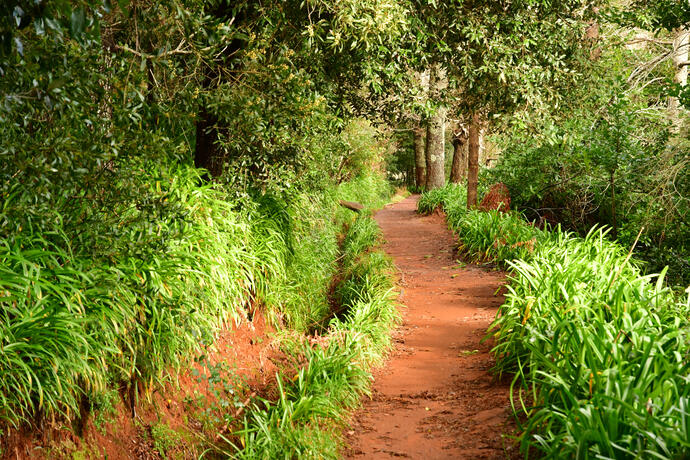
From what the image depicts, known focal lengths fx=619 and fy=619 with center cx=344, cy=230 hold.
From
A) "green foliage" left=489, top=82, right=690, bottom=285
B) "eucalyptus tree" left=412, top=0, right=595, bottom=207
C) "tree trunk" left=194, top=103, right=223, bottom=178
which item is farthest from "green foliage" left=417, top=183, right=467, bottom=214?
"tree trunk" left=194, top=103, right=223, bottom=178

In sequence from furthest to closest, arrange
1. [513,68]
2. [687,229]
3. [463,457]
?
[687,229] < [513,68] < [463,457]

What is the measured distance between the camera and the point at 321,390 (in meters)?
5.11

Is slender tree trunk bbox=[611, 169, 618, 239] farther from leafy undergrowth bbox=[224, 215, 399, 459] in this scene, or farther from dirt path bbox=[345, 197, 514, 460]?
leafy undergrowth bbox=[224, 215, 399, 459]

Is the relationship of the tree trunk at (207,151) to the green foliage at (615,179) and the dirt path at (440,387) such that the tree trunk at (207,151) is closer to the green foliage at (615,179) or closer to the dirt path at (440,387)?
the dirt path at (440,387)

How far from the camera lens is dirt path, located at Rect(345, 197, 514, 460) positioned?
446 centimetres

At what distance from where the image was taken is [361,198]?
71.3 ft

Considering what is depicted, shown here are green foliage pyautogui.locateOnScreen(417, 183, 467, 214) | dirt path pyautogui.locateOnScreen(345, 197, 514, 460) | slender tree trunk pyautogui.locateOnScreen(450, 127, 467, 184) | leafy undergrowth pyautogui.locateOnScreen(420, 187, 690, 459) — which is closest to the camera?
leafy undergrowth pyautogui.locateOnScreen(420, 187, 690, 459)

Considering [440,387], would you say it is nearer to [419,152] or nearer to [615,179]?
[615,179]

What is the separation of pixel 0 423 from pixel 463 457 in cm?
292

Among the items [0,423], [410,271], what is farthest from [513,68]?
[0,423]

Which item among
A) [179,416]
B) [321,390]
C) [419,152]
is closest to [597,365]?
[321,390]

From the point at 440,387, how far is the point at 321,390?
115 cm

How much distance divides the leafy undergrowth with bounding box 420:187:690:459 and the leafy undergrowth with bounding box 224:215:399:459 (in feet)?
4.26

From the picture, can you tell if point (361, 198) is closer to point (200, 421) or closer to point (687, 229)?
point (687, 229)
